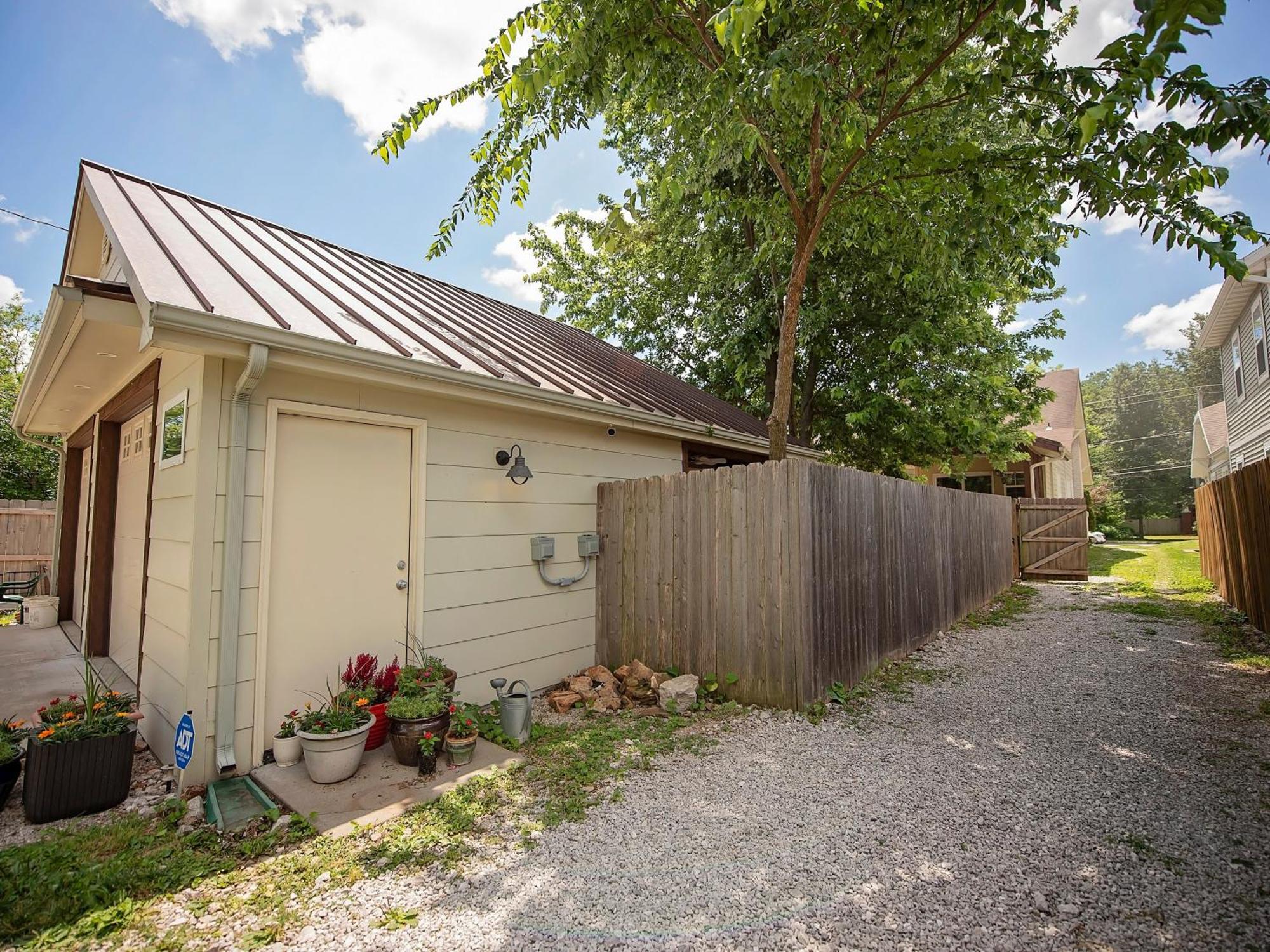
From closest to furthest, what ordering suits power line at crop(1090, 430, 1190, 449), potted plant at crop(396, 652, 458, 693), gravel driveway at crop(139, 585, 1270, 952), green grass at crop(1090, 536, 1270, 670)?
1. gravel driveway at crop(139, 585, 1270, 952)
2. potted plant at crop(396, 652, 458, 693)
3. green grass at crop(1090, 536, 1270, 670)
4. power line at crop(1090, 430, 1190, 449)

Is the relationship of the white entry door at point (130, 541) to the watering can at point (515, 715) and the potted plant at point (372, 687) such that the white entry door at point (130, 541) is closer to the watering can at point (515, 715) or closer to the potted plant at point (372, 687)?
the potted plant at point (372, 687)

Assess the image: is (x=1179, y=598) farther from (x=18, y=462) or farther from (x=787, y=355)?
(x=18, y=462)

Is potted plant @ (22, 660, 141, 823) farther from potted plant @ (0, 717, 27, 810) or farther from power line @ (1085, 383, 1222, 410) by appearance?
power line @ (1085, 383, 1222, 410)

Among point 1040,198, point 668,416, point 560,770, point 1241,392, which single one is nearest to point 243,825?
point 560,770

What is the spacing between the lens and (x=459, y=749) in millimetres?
3328

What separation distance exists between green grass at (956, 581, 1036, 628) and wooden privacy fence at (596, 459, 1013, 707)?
7.19 feet

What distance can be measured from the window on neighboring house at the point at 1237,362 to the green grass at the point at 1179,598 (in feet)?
12.7

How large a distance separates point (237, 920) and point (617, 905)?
1.35 meters

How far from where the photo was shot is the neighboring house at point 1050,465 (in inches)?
665

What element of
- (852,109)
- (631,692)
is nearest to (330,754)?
(631,692)

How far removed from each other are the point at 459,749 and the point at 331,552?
56.6 inches

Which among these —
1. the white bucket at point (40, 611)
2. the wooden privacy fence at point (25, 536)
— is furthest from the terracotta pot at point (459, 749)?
the wooden privacy fence at point (25, 536)

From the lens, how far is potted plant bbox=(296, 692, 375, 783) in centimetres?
302

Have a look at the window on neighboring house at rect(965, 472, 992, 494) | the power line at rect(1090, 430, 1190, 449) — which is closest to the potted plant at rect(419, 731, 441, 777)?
the window on neighboring house at rect(965, 472, 992, 494)
